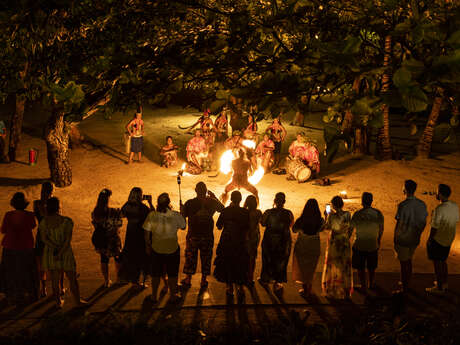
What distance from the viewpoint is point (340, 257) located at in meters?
6.95

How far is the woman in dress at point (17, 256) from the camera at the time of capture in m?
6.43

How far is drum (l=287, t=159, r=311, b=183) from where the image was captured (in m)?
14.7

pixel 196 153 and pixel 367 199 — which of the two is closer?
pixel 367 199

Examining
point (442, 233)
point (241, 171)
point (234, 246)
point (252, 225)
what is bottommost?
point (234, 246)

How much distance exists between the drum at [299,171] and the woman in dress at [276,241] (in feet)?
25.3

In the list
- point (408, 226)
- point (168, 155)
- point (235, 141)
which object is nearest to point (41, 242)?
point (408, 226)

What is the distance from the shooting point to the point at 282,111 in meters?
4.60

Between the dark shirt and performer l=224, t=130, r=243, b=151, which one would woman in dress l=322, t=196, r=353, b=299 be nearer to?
the dark shirt

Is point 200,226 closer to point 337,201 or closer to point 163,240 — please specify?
point 163,240

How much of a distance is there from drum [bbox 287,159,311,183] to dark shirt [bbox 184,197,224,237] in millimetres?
7871

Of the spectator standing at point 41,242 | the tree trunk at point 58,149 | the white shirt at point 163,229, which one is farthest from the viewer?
the tree trunk at point 58,149

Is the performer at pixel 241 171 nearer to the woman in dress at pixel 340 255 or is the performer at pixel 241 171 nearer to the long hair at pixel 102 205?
the woman in dress at pixel 340 255

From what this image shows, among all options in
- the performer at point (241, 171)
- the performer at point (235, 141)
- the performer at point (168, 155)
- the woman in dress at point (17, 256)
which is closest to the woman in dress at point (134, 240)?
the woman in dress at point (17, 256)

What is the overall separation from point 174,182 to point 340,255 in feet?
27.2
